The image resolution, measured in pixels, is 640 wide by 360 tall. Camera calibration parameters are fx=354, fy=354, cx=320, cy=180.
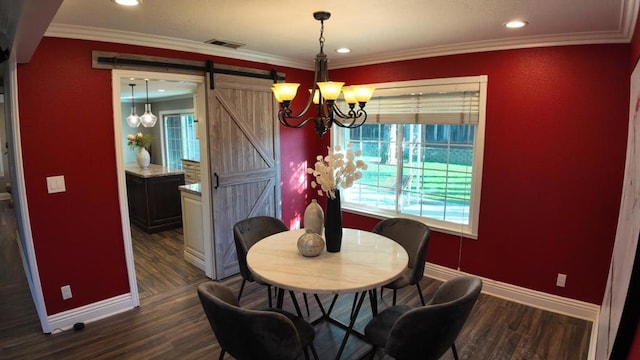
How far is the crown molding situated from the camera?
2662 millimetres

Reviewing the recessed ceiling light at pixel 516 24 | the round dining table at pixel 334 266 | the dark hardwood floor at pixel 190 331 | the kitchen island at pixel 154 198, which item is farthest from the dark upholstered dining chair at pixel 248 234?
the kitchen island at pixel 154 198

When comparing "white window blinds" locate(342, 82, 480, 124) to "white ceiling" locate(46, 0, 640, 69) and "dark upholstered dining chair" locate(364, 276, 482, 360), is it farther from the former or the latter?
"dark upholstered dining chair" locate(364, 276, 482, 360)

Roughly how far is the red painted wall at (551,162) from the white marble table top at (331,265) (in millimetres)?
1445

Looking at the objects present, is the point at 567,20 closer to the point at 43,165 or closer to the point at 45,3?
the point at 45,3

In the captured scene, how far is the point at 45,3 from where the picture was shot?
1441 millimetres

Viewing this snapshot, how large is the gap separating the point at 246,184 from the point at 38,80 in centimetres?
198

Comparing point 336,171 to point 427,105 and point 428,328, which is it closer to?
point 428,328

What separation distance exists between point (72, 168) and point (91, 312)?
4.05 ft

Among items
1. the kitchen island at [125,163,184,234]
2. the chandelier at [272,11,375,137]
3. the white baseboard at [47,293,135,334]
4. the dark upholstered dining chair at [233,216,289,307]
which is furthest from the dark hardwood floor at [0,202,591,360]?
the kitchen island at [125,163,184,234]

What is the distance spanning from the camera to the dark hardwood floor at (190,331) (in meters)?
2.58

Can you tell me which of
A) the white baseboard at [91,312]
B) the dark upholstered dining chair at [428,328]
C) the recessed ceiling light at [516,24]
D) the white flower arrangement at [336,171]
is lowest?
the white baseboard at [91,312]

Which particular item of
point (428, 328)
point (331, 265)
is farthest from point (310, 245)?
point (428, 328)

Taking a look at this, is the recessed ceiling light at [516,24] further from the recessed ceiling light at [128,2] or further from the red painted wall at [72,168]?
the red painted wall at [72,168]

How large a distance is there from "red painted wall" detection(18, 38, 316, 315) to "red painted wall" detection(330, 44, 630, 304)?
10.2 ft
